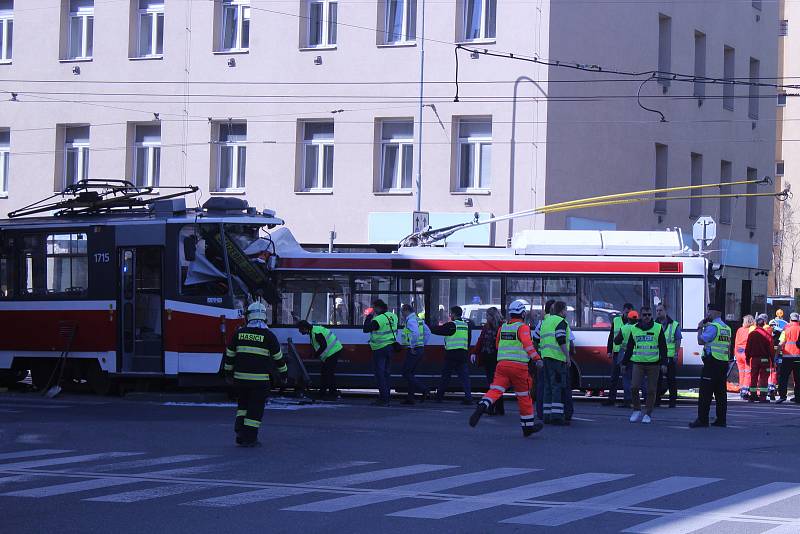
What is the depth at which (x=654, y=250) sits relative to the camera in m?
24.9

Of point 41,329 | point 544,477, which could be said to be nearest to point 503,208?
point 41,329

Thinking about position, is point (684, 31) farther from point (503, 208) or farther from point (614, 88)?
point (503, 208)

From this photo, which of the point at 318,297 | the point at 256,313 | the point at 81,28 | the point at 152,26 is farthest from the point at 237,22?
the point at 256,313

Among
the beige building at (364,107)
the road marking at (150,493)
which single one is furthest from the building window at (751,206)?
the road marking at (150,493)

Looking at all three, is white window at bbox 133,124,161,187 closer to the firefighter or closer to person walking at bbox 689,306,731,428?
person walking at bbox 689,306,731,428

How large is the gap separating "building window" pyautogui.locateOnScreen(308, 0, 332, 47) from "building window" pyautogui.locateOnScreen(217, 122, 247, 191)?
3186 millimetres

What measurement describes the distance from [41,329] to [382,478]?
12825 mm

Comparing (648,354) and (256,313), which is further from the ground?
(256,313)

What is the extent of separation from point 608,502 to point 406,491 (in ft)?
6.07

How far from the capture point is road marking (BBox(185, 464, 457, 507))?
1082 centimetres

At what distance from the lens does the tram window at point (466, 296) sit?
2459 cm

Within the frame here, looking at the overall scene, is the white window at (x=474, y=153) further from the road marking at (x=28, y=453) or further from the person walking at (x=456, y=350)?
the road marking at (x=28, y=453)

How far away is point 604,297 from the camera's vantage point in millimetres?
24531

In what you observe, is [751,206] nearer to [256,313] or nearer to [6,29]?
[6,29]
